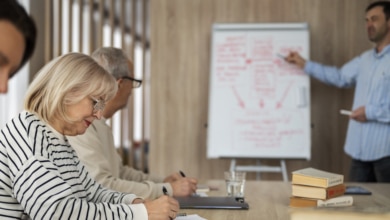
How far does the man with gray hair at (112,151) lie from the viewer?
2.11 metres

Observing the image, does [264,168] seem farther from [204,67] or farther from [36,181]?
[36,181]

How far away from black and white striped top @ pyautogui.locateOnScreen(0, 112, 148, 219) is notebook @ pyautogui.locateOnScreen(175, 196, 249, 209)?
414mm

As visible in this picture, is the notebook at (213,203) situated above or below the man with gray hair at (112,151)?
below

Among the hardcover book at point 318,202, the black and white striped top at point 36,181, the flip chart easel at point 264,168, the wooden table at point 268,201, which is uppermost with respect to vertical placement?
the black and white striped top at point 36,181

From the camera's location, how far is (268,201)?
6.75ft

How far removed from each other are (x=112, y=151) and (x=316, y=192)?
930mm

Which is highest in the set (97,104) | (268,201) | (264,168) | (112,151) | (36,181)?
(97,104)

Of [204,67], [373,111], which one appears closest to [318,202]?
[373,111]

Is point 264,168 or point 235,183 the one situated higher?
point 235,183

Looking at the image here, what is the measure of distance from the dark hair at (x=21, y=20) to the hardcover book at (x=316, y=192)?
138 centimetres

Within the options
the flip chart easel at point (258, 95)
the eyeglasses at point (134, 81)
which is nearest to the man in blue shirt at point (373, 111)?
the flip chart easel at point (258, 95)

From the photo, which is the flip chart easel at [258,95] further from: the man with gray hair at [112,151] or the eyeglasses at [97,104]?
the eyeglasses at [97,104]

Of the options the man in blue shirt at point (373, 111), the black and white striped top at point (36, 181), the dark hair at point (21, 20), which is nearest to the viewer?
the dark hair at point (21, 20)

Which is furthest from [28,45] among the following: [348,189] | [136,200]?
[348,189]
